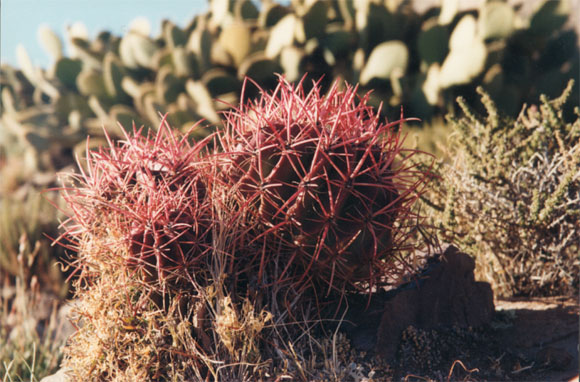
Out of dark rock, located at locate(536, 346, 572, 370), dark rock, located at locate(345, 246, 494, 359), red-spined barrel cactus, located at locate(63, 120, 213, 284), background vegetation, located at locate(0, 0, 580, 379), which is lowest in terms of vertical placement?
dark rock, located at locate(536, 346, 572, 370)

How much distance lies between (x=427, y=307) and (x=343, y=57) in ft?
18.5

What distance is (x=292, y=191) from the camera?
2053 mm

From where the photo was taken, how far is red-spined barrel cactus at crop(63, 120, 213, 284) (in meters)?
2.01

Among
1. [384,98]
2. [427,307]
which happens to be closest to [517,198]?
[427,307]

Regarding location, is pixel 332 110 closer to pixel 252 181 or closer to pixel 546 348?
pixel 252 181

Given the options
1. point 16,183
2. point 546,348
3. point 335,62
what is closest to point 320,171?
point 546,348

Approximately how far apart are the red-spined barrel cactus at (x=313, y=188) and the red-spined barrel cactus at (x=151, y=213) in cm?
18

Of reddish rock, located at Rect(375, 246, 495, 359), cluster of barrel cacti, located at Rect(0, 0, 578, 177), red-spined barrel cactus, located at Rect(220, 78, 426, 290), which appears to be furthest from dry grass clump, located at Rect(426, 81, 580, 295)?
cluster of barrel cacti, located at Rect(0, 0, 578, 177)

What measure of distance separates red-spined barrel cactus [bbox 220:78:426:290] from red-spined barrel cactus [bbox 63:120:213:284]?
180 millimetres

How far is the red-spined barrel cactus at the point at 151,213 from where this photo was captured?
6.59ft

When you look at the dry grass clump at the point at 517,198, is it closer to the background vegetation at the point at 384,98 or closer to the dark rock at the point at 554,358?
the background vegetation at the point at 384,98

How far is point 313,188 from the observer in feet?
6.57

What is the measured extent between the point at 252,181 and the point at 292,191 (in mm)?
160

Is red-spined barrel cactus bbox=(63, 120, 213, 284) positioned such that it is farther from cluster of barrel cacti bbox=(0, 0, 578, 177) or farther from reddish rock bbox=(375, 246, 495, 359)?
cluster of barrel cacti bbox=(0, 0, 578, 177)
